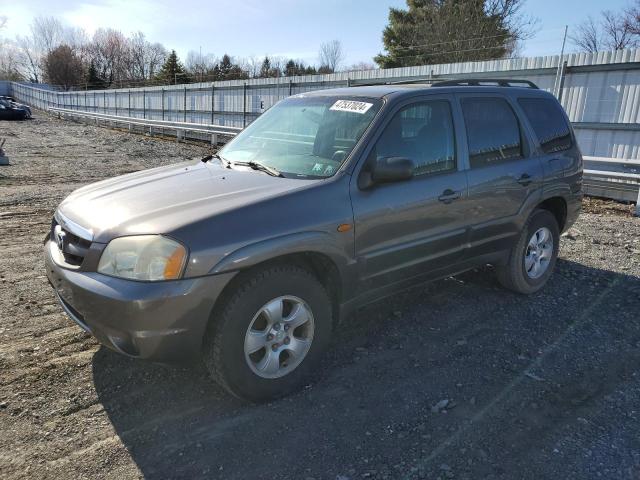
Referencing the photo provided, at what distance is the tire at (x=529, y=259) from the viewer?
4.68 meters

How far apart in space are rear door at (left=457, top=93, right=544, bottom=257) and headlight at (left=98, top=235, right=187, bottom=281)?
2456 mm

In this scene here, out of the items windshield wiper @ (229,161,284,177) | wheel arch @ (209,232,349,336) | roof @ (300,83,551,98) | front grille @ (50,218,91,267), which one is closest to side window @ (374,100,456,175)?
roof @ (300,83,551,98)

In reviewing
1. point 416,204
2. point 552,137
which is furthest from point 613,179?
point 416,204

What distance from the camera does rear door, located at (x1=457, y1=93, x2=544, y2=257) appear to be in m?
4.11

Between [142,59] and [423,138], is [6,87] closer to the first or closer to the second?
[142,59]

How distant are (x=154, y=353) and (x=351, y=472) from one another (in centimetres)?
121

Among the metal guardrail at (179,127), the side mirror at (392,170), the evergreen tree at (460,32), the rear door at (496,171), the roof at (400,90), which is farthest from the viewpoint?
the evergreen tree at (460,32)

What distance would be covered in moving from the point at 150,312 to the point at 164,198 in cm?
82

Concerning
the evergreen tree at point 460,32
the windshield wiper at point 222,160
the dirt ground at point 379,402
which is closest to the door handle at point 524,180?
the dirt ground at point 379,402

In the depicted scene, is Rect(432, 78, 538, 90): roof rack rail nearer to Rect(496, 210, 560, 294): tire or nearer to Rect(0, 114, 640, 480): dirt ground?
Rect(496, 210, 560, 294): tire

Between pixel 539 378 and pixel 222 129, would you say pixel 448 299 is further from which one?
pixel 222 129

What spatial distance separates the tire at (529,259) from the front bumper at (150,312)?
3.02 meters

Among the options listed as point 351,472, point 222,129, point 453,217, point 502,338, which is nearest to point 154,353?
point 351,472

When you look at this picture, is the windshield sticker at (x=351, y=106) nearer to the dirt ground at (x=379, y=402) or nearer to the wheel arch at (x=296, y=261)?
the wheel arch at (x=296, y=261)
